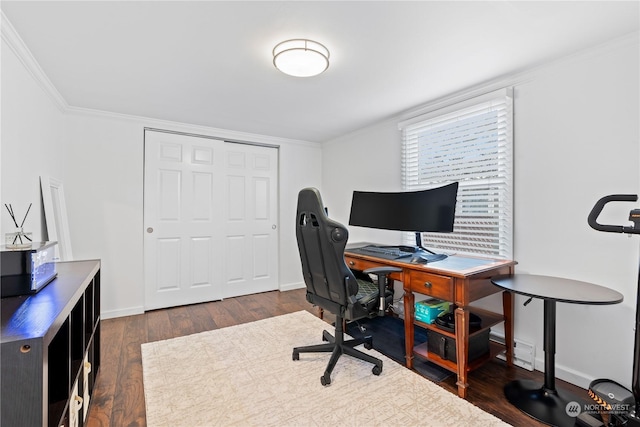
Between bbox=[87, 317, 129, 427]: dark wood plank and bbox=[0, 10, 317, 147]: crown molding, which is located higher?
bbox=[0, 10, 317, 147]: crown molding

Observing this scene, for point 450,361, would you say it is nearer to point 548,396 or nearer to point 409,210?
point 548,396

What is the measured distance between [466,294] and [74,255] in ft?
11.9

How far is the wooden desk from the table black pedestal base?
24cm

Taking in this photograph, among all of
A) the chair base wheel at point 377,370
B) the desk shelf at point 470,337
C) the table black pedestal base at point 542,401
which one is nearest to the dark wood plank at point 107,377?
the chair base wheel at point 377,370

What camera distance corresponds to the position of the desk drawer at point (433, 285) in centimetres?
191

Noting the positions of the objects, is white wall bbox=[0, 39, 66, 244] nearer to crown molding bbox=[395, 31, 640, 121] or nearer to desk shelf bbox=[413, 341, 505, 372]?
desk shelf bbox=[413, 341, 505, 372]

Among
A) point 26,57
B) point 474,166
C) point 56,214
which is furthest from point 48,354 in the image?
point 474,166

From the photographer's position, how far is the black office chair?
1.93 m

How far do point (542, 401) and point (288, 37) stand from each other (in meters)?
2.62

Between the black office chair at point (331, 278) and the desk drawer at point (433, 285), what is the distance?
0.65ft

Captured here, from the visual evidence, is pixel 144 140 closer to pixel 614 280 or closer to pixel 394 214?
pixel 394 214

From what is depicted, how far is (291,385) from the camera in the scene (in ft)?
6.35

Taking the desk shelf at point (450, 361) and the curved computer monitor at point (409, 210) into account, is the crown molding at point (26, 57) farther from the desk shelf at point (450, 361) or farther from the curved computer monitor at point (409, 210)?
the desk shelf at point (450, 361)

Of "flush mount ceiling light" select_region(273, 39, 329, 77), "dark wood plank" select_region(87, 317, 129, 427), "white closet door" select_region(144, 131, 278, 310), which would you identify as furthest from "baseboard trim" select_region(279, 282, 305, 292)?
"flush mount ceiling light" select_region(273, 39, 329, 77)
